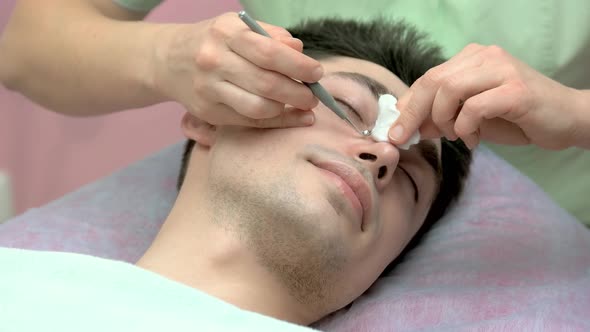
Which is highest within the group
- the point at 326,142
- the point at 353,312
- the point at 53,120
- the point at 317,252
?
the point at 326,142

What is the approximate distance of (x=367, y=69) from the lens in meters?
1.21

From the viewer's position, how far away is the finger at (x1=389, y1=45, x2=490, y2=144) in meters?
0.98

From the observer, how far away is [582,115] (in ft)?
3.49

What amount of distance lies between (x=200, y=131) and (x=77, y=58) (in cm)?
34

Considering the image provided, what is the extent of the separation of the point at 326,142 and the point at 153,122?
1211mm

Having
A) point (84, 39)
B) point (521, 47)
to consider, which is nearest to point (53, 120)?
point (84, 39)

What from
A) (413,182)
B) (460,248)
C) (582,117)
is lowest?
(460,248)

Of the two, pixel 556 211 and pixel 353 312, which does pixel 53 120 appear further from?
pixel 556 211

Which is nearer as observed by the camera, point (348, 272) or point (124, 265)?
point (124, 265)

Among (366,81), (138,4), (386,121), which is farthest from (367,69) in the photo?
(138,4)

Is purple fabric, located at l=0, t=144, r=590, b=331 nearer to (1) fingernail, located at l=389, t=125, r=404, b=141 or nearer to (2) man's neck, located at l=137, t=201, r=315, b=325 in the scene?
(2) man's neck, located at l=137, t=201, r=315, b=325

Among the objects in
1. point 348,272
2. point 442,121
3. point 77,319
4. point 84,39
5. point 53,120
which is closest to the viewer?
point 77,319

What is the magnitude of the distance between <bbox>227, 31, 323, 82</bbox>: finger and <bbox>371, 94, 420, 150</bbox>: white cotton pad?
6.6 inches

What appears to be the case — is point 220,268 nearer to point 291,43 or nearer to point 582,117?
point 291,43
